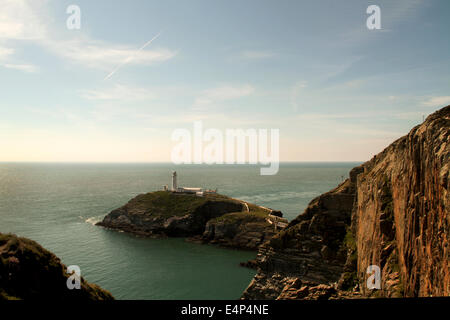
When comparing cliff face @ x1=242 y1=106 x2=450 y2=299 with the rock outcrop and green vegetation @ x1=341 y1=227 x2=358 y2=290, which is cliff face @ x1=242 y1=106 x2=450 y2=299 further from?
the rock outcrop

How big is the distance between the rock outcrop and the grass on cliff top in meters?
66.6

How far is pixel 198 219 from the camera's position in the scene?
81.1 m

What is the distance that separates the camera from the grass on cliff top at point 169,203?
275 feet

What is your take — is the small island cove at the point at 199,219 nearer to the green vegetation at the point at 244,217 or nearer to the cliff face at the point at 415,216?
the green vegetation at the point at 244,217

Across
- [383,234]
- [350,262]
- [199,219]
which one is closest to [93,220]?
[199,219]

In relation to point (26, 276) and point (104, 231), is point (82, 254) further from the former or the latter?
point (26, 276)

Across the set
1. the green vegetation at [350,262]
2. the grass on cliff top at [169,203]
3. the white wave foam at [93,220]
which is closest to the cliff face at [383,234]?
the green vegetation at [350,262]

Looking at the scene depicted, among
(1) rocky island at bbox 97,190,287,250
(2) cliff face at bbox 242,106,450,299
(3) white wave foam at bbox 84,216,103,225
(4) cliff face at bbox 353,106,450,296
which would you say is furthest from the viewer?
(3) white wave foam at bbox 84,216,103,225

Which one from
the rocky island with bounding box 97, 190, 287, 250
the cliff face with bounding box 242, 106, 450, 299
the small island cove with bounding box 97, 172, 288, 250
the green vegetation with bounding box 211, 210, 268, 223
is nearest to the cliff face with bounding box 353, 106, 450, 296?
the cliff face with bounding box 242, 106, 450, 299

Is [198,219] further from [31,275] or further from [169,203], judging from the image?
[31,275]

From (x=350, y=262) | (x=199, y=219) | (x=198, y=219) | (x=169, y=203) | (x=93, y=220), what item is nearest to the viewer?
(x=350, y=262)

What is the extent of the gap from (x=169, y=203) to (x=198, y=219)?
43.5 ft

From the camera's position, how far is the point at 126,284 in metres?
45.7

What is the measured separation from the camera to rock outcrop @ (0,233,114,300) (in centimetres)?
1300
